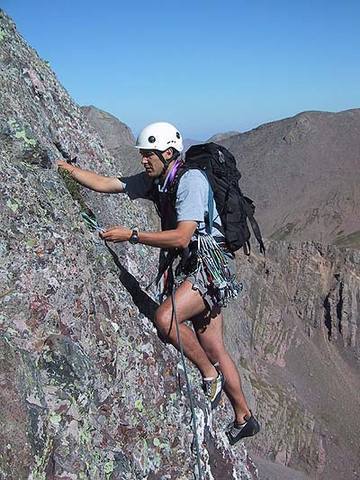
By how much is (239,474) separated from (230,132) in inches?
6521

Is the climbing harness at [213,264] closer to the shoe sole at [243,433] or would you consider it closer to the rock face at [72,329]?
the rock face at [72,329]

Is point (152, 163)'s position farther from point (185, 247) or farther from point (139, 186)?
point (185, 247)

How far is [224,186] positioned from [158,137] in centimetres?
93

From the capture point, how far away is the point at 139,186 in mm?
8102

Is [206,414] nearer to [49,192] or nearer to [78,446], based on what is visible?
[78,446]

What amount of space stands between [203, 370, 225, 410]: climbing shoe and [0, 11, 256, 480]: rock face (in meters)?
0.14

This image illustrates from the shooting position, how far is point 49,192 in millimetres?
7348

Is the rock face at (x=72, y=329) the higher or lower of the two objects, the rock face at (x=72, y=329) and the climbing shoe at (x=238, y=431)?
the higher

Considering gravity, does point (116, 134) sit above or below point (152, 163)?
above

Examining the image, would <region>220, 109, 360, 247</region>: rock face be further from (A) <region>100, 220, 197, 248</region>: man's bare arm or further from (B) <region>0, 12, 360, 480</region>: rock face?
(A) <region>100, 220, 197, 248</region>: man's bare arm

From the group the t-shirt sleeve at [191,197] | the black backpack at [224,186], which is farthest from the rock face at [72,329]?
the black backpack at [224,186]

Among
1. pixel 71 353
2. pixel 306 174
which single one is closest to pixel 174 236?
pixel 71 353

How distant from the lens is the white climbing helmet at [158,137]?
7.12 m

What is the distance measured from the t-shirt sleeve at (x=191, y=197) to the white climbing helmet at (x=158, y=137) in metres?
0.41
